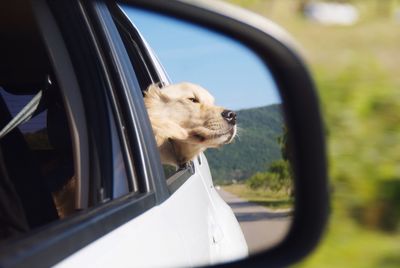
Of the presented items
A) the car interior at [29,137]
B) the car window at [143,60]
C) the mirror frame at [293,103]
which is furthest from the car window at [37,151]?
the mirror frame at [293,103]

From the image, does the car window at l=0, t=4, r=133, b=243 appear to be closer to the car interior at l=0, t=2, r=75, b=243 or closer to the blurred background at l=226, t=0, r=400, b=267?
the car interior at l=0, t=2, r=75, b=243

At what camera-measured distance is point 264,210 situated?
95.1 inches

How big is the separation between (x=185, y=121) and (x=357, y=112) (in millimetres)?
2715

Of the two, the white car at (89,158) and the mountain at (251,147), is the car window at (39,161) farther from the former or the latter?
the mountain at (251,147)

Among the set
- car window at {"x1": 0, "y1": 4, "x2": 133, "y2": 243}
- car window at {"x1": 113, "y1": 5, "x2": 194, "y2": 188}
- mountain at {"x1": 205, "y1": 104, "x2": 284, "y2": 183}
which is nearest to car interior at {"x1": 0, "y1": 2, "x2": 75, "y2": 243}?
car window at {"x1": 0, "y1": 4, "x2": 133, "y2": 243}

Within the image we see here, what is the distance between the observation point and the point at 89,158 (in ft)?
7.02

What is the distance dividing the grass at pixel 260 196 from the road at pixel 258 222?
0.7 inches

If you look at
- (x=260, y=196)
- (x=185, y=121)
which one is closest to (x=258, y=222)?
(x=260, y=196)

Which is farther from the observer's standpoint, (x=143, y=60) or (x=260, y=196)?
(x=143, y=60)

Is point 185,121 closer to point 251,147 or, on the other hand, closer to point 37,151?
point 251,147

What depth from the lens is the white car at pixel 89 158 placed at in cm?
182

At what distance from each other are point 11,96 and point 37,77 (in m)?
0.10

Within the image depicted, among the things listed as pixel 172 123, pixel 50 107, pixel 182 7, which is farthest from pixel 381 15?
pixel 182 7

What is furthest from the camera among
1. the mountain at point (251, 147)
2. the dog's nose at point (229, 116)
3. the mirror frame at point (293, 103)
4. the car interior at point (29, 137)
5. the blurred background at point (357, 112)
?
the blurred background at point (357, 112)
